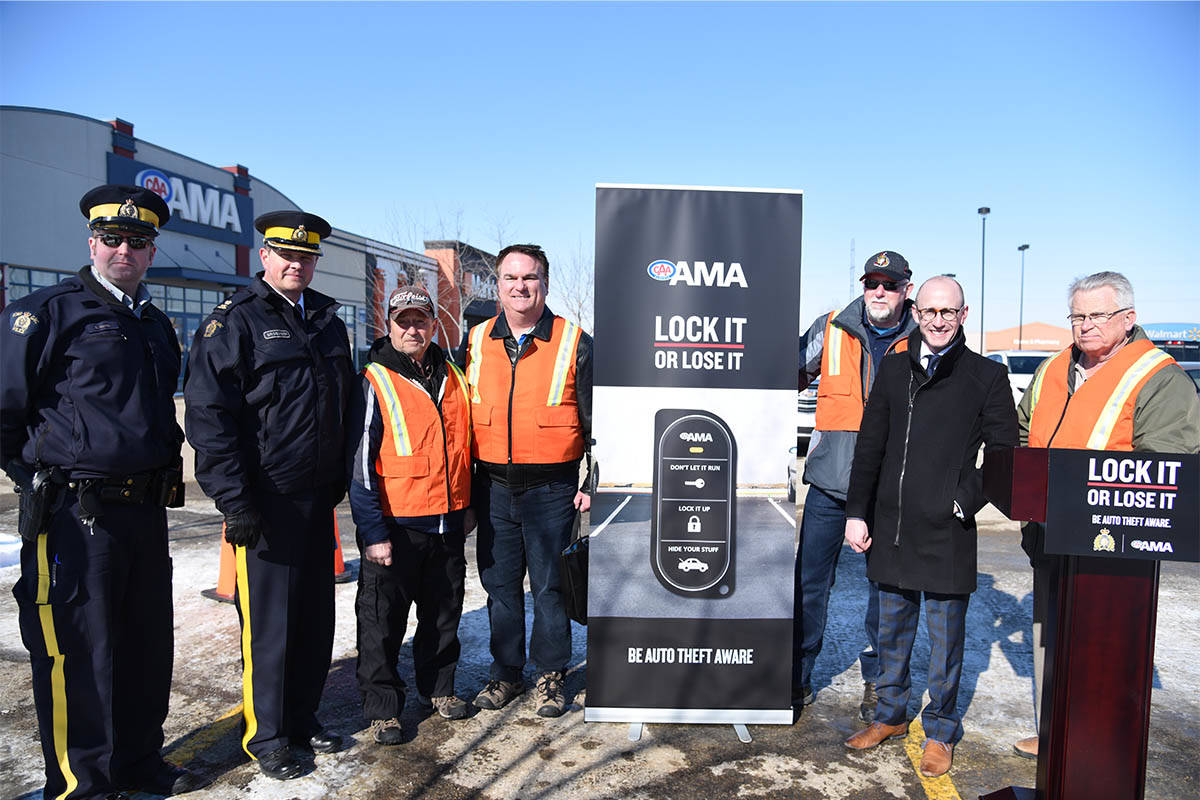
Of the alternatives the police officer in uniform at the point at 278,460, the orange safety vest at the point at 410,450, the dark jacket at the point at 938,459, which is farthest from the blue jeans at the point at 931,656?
the police officer in uniform at the point at 278,460

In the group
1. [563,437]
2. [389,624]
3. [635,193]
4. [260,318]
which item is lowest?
[389,624]

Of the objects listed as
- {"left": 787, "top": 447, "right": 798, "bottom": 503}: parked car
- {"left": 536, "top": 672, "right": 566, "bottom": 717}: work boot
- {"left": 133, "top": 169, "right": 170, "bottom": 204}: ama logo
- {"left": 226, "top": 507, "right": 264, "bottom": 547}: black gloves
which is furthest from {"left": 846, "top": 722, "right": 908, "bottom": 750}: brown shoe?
{"left": 133, "top": 169, "right": 170, "bottom": 204}: ama logo

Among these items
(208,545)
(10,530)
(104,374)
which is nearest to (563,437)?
(104,374)

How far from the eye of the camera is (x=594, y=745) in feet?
11.2

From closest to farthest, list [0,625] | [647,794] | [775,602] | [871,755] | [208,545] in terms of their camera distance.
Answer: [647,794]
[871,755]
[775,602]
[0,625]
[208,545]

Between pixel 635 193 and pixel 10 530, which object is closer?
pixel 635 193

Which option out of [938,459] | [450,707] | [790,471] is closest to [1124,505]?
[938,459]

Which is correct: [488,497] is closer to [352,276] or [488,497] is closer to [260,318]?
[260,318]

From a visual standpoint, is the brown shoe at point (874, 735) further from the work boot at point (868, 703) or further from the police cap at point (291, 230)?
the police cap at point (291, 230)

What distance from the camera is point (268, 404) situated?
10.2 ft

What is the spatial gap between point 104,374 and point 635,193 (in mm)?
2259

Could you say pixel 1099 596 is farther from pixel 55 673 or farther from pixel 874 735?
pixel 55 673

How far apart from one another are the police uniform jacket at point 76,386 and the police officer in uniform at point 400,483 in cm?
85

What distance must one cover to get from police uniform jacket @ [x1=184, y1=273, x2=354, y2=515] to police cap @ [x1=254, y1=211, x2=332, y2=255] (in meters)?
0.20
